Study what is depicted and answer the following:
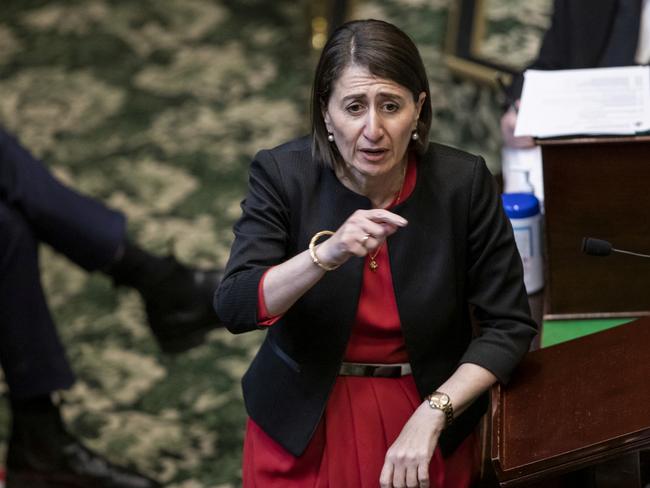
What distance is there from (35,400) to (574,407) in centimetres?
155

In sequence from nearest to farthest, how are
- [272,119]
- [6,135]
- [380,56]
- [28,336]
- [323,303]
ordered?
[380,56], [323,303], [28,336], [6,135], [272,119]

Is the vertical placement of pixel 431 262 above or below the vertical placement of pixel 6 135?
below

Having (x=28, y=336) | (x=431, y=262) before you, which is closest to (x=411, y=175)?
(x=431, y=262)

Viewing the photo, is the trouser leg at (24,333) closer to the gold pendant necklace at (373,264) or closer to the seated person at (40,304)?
the seated person at (40,304)

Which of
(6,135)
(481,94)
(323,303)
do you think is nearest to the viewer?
(323,303)

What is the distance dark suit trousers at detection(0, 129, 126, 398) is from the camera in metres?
2.61

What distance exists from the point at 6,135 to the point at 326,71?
1.47 metres

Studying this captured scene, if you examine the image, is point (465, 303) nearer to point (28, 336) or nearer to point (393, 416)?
point (393, 416)

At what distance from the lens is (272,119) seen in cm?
411

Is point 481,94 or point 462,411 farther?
point 481,94

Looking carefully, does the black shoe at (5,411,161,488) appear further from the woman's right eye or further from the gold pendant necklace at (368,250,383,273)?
the woman's right eye

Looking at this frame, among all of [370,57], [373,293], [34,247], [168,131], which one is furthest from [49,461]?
[168,131]

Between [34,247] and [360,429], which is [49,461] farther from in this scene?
[360,429]

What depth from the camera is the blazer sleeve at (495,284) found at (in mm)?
1593
